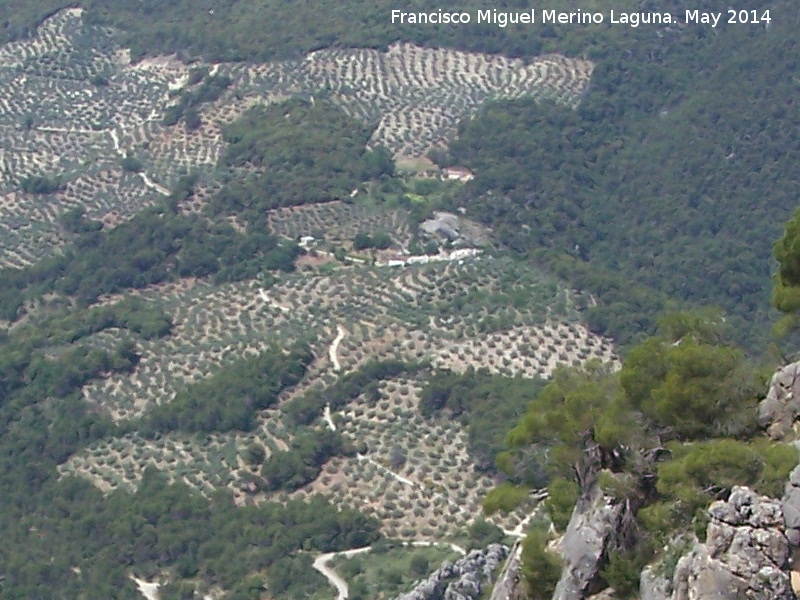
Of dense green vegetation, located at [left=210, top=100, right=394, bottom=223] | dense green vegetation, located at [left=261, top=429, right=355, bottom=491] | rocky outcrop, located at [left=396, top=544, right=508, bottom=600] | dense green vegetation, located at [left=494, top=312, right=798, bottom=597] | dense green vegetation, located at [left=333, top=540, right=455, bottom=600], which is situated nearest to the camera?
dense green vegetation, located at [left=494, top=312, right=798, bottom=597]

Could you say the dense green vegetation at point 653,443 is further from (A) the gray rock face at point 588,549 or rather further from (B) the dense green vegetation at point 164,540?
(B) the dense green vegetation at point 164,540

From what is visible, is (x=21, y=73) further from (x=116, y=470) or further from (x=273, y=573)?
(x=273, y=573)

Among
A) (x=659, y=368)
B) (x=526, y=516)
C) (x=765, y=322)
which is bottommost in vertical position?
(x=765, y=322)

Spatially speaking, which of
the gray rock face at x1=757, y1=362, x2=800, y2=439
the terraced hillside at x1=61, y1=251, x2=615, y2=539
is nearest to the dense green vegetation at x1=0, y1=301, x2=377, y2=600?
the terraced hillside at x1=61, y1=251, x2=615, y2=539

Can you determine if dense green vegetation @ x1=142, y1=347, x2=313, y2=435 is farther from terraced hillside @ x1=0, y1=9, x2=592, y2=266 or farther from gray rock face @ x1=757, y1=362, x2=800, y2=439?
gray rock face @ x1=757, y1=362, x2=800, y2=439

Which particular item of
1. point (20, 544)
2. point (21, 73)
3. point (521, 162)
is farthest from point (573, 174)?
point (20, 544)

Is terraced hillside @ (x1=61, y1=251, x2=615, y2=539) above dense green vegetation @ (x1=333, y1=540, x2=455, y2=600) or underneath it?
underneath
